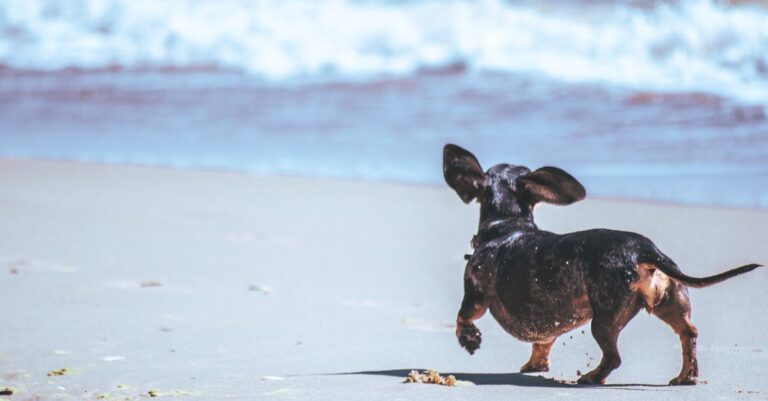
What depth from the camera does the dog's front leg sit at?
4.16 m

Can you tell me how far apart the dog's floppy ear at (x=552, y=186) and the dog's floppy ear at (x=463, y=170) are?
0.48 feet

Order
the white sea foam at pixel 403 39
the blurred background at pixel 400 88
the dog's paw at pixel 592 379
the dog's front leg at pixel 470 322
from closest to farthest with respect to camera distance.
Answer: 1. the dog's paw at pixel 592 379
2. the dog's front leg at pixel 470 322
3. the blurred background at pixel 400 88
4. the white sea foam at pixel 403 39

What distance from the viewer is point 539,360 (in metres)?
4.50

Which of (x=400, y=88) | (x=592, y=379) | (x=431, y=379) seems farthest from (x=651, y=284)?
(x=400, y=88)

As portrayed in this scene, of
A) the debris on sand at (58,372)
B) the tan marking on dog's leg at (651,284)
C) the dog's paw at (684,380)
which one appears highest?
the tan marking on dog's leg at (651,284)

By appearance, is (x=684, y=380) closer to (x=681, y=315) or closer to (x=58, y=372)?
(x=681, y=315)

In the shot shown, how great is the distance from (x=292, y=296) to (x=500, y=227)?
1.94m

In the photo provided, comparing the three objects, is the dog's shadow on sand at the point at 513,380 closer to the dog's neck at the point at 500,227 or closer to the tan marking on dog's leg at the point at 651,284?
the tan marking on dog's leg at the point at 651,284

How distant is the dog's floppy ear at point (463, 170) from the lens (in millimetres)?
4398

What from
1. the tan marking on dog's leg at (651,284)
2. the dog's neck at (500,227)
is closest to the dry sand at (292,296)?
the tan marking on dog's leg at (651,284)

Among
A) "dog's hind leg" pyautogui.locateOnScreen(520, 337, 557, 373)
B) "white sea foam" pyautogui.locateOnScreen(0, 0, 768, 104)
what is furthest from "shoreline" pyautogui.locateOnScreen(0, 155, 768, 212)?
A: "dog's hind leg" pyautogui.locateOnScreen(520, 337, 557, 373)

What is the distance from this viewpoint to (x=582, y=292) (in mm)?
3914

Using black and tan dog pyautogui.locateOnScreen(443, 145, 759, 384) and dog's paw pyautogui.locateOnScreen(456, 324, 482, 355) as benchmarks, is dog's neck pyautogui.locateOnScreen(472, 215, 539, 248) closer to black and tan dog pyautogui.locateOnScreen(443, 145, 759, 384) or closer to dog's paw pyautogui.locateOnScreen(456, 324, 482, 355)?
black and tan dog pyautogui.locateOnScreen(443, 145, 759, 384)

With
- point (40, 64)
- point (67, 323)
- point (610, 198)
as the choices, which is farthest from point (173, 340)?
point (40, 64)
